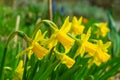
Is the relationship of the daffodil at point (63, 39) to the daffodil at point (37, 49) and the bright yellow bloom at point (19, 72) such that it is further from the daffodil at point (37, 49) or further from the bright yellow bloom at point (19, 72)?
the bright yellow bloom at point (19, 72)

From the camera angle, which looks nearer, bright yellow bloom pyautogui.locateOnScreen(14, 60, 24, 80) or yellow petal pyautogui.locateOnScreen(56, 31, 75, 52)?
yellow petal pyautogui.locateOnScreen(56, 31, 75, 52)

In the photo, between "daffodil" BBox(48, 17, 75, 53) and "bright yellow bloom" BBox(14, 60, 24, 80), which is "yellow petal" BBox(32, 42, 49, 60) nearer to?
"daffodil" BBox(48, 17, 75, 53)

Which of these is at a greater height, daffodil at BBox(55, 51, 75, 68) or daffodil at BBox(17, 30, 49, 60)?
daffodil at BBox(17, 30, 49, 60)

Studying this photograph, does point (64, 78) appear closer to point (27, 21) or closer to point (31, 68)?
point (31, 68)

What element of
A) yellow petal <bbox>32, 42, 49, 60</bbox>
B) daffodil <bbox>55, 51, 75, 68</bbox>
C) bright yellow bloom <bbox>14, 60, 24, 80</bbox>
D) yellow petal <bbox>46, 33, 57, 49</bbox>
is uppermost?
yellow petal <bbox>46, 33, 57, 49</bbox>

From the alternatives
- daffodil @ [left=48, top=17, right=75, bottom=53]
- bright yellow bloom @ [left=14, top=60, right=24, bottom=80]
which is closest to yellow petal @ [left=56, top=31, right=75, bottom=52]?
daffodil @ [left=48, top=17, right=75, bottom=53]

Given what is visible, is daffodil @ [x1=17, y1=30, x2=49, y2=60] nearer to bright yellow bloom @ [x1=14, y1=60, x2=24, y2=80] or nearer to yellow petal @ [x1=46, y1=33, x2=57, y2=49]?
yellow petal @ [x1=46, y1=33, x2=57, y2=49]

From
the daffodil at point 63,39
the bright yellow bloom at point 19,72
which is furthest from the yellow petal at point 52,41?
the bright yellow bloom at point 19,72

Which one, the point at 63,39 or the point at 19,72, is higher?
the point at 63,39

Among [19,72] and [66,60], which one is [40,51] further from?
[19,72]

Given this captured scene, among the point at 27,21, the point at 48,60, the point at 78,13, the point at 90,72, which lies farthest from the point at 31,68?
the point at 78,13

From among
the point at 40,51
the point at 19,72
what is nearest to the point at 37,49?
the point at 40,51

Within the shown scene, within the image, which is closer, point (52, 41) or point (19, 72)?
point (52, 41)
